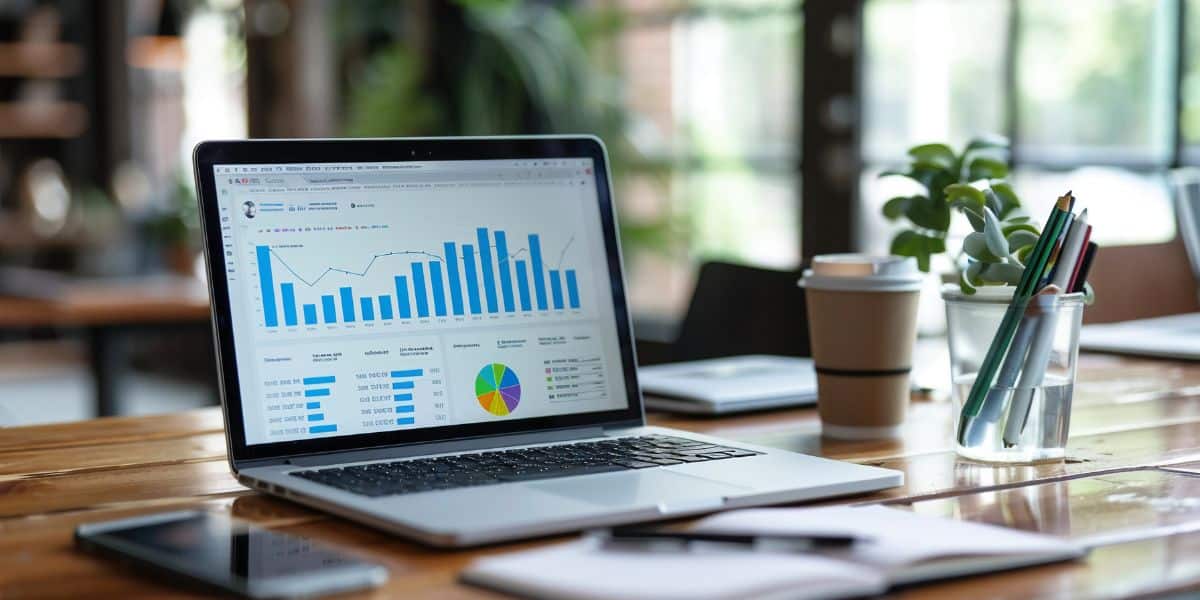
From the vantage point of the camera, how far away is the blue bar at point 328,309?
3.64 ft

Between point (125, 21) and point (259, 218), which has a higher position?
point (125, 21)

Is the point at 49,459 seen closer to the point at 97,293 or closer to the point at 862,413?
the point at 862,413

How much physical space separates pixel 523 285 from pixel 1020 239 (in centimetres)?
42

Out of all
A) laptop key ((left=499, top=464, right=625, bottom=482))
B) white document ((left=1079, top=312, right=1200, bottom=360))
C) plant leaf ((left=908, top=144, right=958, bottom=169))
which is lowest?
white document ((left=1079, top=312, right=1200, bottom=360))

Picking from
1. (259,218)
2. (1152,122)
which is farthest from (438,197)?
(1152,122)

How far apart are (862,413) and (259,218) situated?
548 millimetres

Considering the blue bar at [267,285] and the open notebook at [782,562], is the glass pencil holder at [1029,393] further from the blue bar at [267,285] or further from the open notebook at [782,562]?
the blue bar at [267,285]

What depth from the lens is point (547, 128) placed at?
4543mm

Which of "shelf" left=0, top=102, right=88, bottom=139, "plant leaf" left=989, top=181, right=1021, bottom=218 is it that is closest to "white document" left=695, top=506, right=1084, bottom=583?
"plant leaf" left=989, top=181, right=1021, bottom=218

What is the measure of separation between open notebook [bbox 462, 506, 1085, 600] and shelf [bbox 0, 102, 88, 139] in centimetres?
685

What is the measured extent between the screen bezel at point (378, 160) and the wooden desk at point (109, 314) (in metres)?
2.96

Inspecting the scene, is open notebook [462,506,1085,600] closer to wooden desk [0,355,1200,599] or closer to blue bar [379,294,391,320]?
wooden desk [0,355,1200,599]

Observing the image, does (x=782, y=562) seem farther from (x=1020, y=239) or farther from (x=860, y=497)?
(x=1020, y=239)

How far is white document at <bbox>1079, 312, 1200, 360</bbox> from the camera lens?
1763mm
